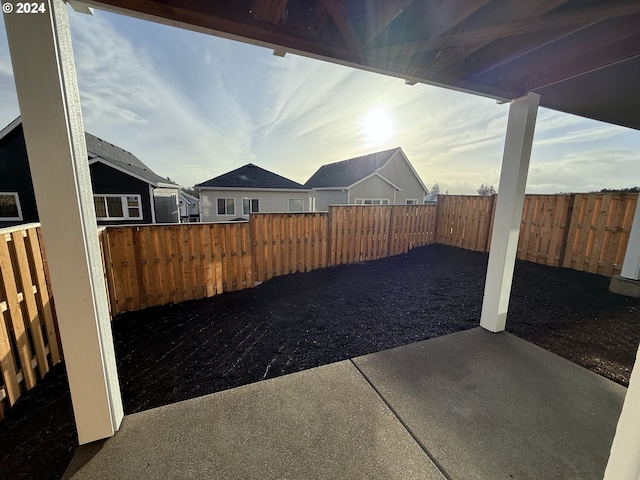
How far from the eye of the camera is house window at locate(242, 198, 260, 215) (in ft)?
43.8

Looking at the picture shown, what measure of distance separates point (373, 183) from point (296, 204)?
5.01m

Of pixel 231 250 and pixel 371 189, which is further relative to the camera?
pixel 371 189

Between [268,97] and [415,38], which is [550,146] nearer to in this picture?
[415,38]

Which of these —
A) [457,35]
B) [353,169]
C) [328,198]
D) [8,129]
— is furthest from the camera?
[353,169]

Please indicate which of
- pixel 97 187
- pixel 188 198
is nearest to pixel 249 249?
pixel 97 187

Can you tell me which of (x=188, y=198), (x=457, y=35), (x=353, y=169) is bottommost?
(x=188, y=198)

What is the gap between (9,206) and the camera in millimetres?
9578

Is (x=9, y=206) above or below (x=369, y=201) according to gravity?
below

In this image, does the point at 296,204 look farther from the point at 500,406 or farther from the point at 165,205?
the point at 500,406

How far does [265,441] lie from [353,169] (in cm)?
1662

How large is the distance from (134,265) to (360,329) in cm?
361

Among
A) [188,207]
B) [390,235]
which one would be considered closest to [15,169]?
[390,235]

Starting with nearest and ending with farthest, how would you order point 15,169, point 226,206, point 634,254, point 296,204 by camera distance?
point 634,254 < point 15,169 < point 226,206 < point 296,204

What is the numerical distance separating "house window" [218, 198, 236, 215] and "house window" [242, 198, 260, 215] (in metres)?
0.53
